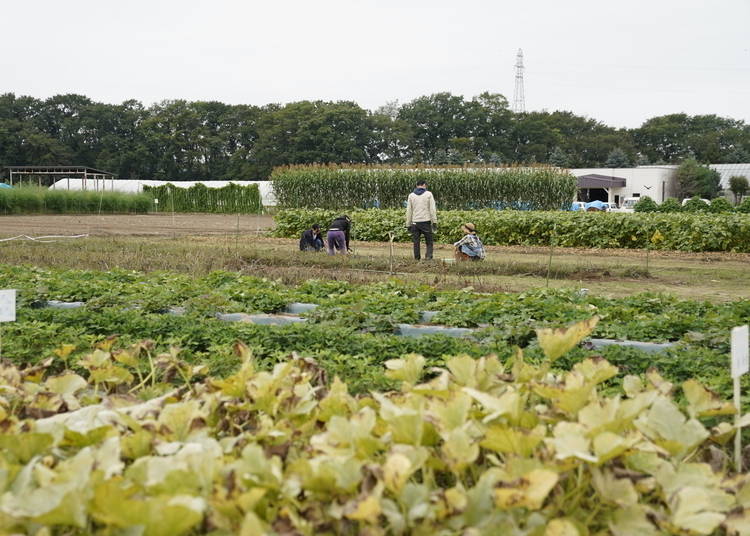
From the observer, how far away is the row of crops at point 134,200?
36.7 metres

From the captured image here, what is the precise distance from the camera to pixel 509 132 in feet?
226

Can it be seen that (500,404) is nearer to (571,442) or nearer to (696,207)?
(571,442)

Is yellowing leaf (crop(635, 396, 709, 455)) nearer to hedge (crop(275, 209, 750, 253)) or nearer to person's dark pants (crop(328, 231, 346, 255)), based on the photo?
person's dark pants (crop(328, 231, 346, 255))

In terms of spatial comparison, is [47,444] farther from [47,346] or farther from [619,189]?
[619,189]

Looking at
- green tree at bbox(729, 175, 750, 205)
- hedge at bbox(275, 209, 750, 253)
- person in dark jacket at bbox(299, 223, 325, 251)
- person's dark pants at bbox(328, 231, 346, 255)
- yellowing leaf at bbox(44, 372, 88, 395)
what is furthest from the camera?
green tree at bbox(729, 175, 750, 205)

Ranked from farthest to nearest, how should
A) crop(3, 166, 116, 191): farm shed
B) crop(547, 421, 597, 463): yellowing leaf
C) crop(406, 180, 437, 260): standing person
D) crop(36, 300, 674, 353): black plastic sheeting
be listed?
crop(3, 166, 116, 191): farm shed, crop(406, 180, 437, 260): standing person, crop(36, 300, 674, 353): black plastic sheeting, crop(547, 421, 597, 463): yellowing leaf

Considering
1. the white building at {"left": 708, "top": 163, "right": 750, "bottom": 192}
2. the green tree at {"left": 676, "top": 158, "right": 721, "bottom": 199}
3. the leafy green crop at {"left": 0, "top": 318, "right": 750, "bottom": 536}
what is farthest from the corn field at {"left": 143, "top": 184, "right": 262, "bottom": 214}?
the leafy green crop at {"left": 0, "top": 318, "right": 750, "bottom": 536}

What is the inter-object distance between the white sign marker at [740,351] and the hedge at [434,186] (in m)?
20.9

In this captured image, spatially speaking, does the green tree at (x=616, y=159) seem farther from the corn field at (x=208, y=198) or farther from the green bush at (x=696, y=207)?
the green bush at (x=696, y=207)

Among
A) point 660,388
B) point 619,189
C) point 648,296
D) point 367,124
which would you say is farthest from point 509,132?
point 660,388

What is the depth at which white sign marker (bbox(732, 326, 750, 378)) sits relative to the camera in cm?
254

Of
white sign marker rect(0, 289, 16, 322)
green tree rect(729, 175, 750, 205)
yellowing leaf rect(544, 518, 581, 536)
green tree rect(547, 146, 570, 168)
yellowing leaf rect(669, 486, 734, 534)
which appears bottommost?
yellowing leaf rect(669, 486, 734, 534)

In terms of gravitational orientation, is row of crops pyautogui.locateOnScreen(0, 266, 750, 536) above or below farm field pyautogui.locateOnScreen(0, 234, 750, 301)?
above

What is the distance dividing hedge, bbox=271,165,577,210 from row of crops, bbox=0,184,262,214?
827 cm
